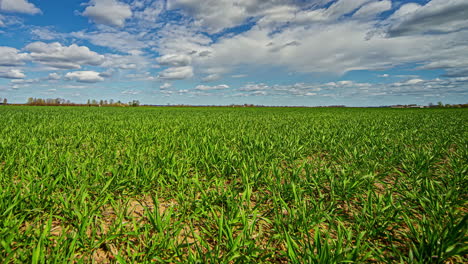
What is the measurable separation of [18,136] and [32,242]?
757 cm


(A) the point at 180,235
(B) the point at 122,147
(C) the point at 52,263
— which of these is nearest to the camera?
(C) the point at 52,263

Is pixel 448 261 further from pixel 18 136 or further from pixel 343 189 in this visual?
pixel 18 136

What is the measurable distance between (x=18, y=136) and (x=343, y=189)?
33.3ft

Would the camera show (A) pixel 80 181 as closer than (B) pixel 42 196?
No

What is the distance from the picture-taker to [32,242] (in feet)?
6.97

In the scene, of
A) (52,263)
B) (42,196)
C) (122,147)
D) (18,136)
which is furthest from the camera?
(18,136)

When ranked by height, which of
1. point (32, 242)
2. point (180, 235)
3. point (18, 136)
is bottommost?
point (180, 235)

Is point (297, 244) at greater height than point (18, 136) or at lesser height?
lesser

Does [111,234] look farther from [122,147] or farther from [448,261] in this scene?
[122,147]

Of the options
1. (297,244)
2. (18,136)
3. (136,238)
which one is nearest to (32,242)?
(136,238)

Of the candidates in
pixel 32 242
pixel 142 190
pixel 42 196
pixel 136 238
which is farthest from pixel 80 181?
pixel 136 238

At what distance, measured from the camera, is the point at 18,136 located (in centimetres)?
725

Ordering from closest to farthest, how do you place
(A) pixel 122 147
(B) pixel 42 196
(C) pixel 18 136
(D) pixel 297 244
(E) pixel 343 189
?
(D) pixel 297 244, (B) pixel 42 196, (E) pixel 343 189, (A) pixel 122 147, (C) pixel 18 136

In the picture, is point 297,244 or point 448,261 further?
point 297,244
